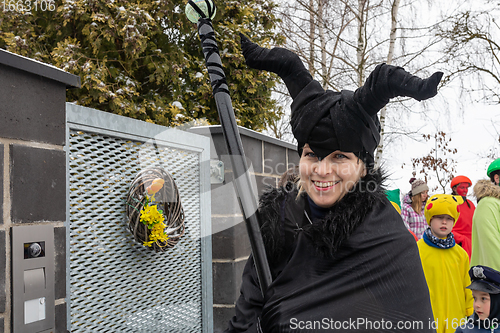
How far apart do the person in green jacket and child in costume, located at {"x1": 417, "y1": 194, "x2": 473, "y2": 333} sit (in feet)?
1.00

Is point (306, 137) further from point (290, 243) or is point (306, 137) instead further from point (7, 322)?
point (7, 322)

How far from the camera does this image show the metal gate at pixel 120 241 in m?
2.13

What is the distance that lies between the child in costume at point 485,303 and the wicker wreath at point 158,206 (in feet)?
6.55

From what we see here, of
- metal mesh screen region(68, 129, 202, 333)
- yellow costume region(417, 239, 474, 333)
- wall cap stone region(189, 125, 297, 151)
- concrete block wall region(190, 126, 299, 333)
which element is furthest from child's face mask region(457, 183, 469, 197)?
metal mesh screen region(68, 129, 202, 333)

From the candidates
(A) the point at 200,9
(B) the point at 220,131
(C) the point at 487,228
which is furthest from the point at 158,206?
(C) the point at 487,228

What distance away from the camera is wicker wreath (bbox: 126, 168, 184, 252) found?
7.83 ft

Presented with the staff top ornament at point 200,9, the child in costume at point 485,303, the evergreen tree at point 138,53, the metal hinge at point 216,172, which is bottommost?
the child in costume at point 485,303

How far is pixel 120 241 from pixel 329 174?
4.86 ft

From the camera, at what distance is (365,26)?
9.88 m

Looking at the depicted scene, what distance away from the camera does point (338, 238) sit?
52.7 inches

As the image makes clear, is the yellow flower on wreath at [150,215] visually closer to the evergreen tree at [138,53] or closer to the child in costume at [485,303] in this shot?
the child in costume at [485,303]

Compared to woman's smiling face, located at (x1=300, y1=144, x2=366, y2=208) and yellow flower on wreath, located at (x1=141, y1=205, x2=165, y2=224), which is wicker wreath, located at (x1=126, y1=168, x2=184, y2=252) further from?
woman's smiling face, located at (x1=300, y1=144, x2=366, y2=208)

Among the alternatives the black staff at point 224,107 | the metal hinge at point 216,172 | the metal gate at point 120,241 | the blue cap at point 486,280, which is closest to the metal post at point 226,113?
the black staff at point 224,107

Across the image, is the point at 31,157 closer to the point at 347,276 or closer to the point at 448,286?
the point at 347,276
